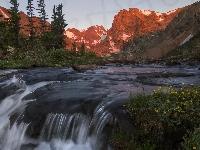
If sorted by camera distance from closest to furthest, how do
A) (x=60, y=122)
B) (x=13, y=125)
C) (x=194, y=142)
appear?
(x=194, y=142) < (x=60, y=122) < (x=13, y=125)

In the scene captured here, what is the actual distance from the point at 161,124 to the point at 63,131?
317cm

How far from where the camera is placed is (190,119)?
19.2 ft

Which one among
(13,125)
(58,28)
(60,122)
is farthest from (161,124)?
(58,28)

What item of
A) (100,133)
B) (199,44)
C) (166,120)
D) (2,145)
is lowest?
(2,145)

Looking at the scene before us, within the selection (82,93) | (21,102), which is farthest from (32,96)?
(82,93)

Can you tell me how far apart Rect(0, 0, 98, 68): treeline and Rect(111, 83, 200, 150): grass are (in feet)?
68.9

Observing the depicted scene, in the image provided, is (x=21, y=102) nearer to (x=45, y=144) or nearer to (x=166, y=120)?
(x=45, y=144)

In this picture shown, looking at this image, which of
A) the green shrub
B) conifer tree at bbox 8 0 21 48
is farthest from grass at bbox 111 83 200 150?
conifer tree at bbox 8 0 21 48

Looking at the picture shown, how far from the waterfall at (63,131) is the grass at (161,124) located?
0.77 m

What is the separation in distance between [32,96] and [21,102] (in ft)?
2.05

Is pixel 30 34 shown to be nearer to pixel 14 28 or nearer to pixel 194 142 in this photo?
pixel 14 28

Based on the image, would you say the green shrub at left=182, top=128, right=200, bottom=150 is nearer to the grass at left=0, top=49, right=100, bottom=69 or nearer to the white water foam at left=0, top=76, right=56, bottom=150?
the white water foam at left=0, top=76, right=56, bottom=150

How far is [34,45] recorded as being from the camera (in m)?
54.5

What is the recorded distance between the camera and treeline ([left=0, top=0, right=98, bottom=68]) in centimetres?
2988
